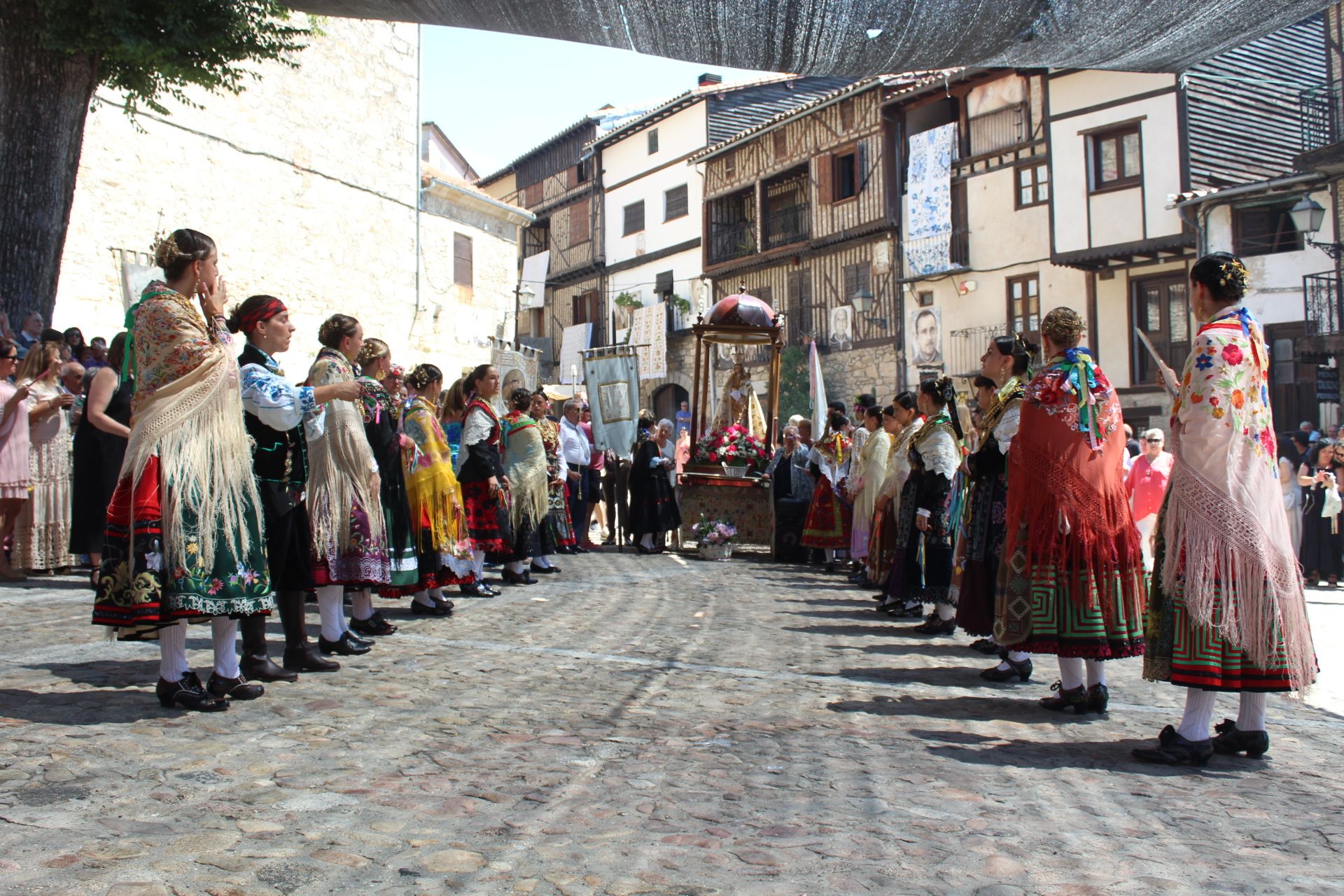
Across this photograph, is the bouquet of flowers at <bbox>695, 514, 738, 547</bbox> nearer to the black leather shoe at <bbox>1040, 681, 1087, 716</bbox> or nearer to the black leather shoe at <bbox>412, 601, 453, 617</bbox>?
the black leather shoe at <bbox>412, 601, 453, 617</bbox>

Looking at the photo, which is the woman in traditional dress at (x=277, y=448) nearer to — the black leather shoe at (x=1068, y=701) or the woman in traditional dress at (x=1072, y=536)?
the woman in traditional dress at (x=1072, y=536)

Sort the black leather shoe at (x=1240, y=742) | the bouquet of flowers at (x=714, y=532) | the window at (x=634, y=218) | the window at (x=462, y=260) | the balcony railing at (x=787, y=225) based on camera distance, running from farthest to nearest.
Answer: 1. the window at (x=634, y=218)
2. the balcony railing at (x=787, y=225)
3. the window at (x=462, y=260)
4. the bouquet of flowers at (x=714, y=532)
5. the black leather shoe at (x=1240, y=742)

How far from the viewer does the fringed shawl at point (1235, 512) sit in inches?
163

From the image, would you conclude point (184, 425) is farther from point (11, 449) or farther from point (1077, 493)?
point (11, 449)

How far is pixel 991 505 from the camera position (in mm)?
6070

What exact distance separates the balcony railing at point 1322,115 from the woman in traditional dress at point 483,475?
18.6 m

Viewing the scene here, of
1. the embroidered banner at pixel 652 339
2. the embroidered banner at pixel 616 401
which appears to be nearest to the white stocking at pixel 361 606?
the embroidered banner at pixel 616 401

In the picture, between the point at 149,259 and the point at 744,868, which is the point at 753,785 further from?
the point at 149,259

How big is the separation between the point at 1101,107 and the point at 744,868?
78.3 ft

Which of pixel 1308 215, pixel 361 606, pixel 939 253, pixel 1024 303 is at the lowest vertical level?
pixel 361 606

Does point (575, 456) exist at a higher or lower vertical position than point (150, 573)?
higher

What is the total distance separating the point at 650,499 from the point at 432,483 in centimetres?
842

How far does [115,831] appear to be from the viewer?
293 centimetres

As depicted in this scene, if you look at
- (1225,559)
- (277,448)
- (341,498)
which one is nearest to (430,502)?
(341,498)
